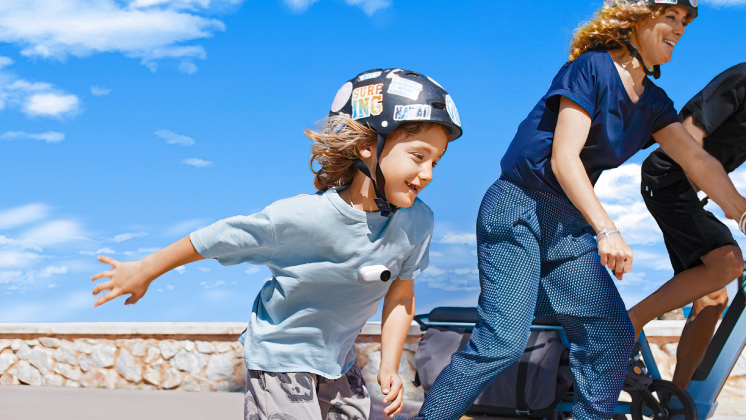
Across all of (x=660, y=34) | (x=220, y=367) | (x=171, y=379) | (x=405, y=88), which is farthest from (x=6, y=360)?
(x=660, y=34)

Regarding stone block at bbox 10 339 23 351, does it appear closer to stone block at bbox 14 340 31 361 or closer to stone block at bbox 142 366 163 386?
stone block at bbox 14 340 31 361

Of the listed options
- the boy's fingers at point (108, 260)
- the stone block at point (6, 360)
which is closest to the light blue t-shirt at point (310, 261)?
the boy's fingers at point (108, 260)

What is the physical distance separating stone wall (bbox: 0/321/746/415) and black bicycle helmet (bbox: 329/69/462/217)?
2.67 m

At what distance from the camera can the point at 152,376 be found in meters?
5.61

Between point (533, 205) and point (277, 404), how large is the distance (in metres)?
1.12

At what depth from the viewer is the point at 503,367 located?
7.11 feet

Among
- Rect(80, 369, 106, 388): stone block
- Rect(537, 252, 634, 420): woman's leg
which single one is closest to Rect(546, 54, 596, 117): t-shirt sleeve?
Rect(537, 252, 634, 420): woman's leg

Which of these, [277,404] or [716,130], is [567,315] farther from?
[716,130]

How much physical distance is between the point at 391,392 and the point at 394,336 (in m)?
0.19

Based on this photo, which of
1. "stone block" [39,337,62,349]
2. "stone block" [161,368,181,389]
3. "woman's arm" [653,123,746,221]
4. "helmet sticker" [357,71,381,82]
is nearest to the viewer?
"helmet sticker" [357,71,381,82]

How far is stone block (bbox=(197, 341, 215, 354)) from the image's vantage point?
5312mm

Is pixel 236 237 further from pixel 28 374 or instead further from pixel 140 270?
pixel 28 374

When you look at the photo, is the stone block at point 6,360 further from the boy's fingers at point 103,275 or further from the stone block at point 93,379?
the boy's fingers at point 103,275

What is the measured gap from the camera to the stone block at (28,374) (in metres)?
6.23
